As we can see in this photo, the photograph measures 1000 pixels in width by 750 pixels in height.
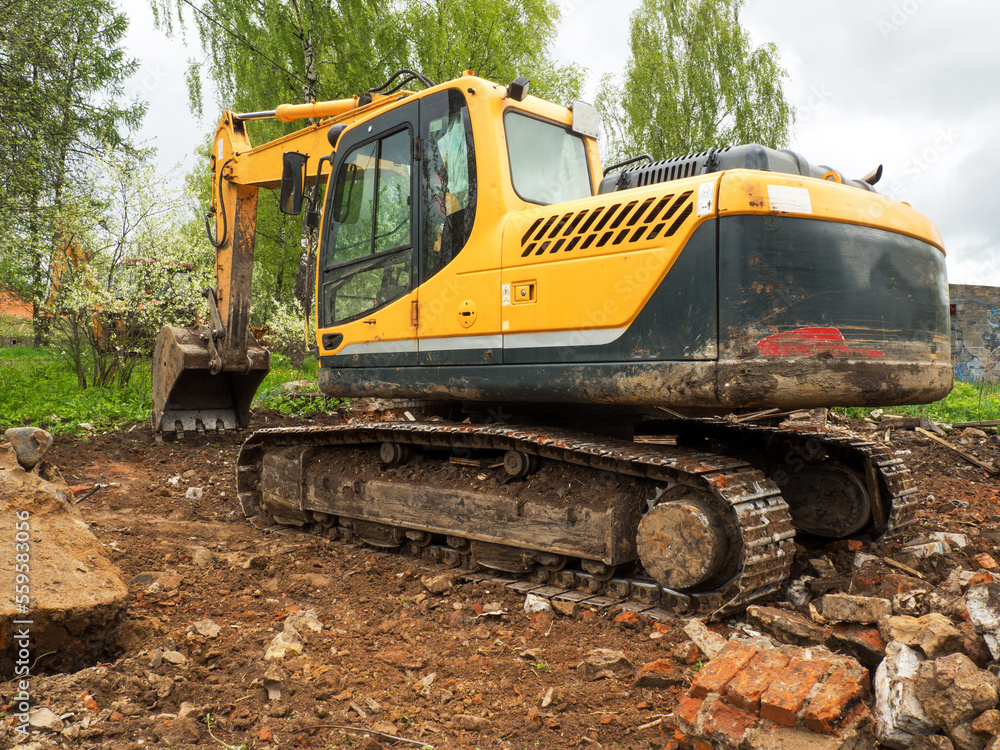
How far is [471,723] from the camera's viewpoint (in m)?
2.53

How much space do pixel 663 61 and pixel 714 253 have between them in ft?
73.3

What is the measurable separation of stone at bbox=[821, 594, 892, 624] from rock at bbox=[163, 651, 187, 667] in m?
2.71

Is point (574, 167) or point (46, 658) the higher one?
point (574, 167)

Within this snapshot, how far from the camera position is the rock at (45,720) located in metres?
2.37

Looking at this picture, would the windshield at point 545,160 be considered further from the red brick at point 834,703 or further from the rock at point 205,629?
the red brick at point 834,703

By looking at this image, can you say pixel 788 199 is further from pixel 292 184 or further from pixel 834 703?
pixel 292 184

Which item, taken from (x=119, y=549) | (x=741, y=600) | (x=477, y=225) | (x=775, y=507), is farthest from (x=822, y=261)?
(x=119, y=549)

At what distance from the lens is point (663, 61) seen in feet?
75.1

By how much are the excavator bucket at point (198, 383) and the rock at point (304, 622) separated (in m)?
3.95

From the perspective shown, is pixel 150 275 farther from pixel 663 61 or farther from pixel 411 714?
pixel 663 61

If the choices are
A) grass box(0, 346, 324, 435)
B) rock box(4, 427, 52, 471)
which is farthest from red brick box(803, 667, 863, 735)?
grass box(0, 346, 324, 435)

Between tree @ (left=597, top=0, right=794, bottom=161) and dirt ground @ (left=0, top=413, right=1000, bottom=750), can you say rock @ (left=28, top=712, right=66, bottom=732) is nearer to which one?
dirt ground @ (left=0, top=413, right=1000, bottom=750)

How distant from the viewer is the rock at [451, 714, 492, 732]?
2.51 metres

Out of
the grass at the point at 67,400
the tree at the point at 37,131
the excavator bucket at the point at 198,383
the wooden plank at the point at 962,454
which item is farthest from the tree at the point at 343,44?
the wooden plank at the point at 962,454
